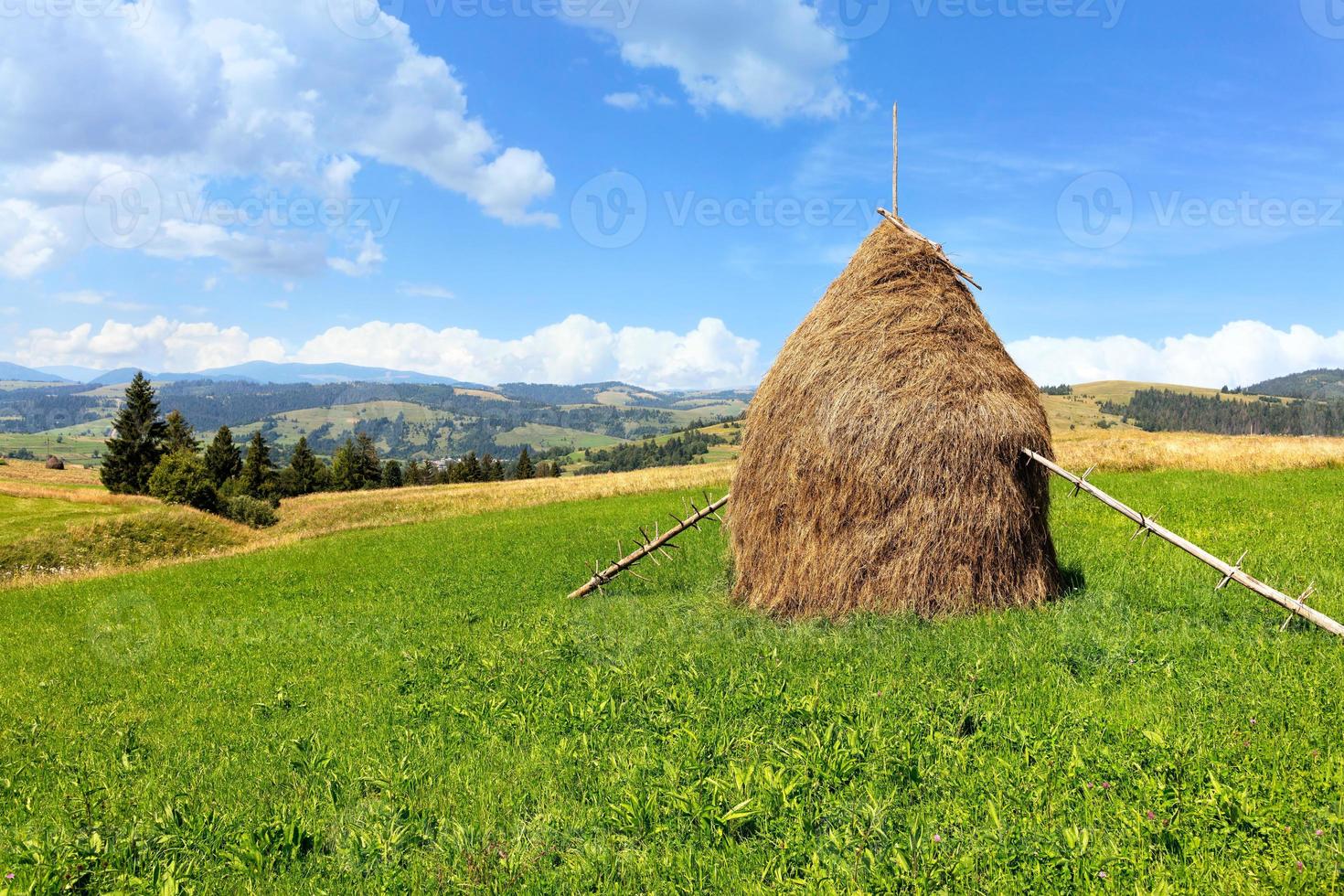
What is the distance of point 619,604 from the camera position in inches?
523

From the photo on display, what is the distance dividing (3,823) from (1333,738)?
12.5m

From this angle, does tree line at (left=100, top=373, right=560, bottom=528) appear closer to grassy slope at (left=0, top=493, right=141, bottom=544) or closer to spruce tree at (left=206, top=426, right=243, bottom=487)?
spruce tree at (left=206, top=426, right=243, bottom=487)

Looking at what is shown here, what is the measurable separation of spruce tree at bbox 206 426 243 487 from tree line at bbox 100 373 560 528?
3.8 inches

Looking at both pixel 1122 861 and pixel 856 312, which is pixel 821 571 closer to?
pixel 856 312

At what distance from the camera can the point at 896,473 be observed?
35.3 ft

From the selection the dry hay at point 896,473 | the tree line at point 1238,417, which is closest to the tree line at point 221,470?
the dry hay at point 896,473

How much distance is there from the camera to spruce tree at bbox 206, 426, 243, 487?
76350 millimetres

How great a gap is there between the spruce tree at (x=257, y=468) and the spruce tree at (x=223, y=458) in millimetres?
1286

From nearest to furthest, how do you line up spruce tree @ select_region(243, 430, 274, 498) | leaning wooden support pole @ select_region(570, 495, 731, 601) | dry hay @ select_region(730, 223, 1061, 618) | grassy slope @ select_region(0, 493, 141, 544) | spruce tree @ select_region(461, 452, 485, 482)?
dry hay @ select_region(730, 223, 1061, 618), leaning wooden support pole @ select_region(570, 495, 731, 601), grassy slope @ select_region(0, 493, 141, 544), spruce tree @ select_region(243, 430, 274, 498), spruce tree @ select_region(461, 452, 485, 482)

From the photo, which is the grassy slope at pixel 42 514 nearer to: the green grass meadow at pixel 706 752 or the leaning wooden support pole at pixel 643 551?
the green grass meadow at pixel 706 752

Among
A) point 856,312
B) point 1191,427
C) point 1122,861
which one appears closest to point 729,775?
point 1122,861

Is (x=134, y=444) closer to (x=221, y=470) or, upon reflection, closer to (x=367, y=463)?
(x=221, y=470)

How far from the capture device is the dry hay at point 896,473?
10.8m

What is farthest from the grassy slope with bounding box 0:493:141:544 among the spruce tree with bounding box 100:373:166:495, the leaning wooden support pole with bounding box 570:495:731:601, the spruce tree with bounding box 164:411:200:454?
the leaning wooden support pole with bounding box 570:495:731:601
